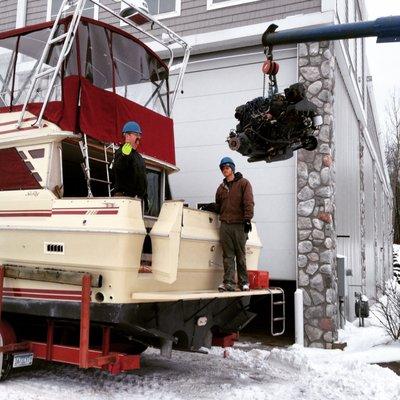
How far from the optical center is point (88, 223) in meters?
5.25

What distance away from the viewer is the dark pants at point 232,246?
20.6 ft

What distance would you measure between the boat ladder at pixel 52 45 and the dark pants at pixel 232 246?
7.81 feet

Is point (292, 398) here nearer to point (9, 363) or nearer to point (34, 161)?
point (9, 363)

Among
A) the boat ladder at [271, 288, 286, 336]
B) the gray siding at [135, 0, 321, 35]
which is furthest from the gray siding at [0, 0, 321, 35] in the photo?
the boat ladder at [271, 288, 286, 336]

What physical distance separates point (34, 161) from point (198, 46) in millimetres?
5159

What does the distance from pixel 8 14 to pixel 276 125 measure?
393 inches

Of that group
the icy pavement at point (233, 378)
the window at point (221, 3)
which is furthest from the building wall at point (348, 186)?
the icy pavement at point (233, 378)

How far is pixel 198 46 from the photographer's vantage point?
10.1 meters

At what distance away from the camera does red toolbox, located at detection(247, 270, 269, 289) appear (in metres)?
6.68

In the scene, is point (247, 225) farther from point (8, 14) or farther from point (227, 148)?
point (8, 14)

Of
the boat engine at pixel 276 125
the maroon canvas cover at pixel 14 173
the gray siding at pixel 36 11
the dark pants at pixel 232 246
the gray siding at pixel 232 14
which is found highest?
the gray siding at pixel 36 11

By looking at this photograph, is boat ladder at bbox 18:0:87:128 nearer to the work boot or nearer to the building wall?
the work boot

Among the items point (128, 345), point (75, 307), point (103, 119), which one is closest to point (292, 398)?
point (128, 345)

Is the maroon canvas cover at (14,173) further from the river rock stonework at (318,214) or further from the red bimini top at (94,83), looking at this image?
the river rock stonework at (318,214)
